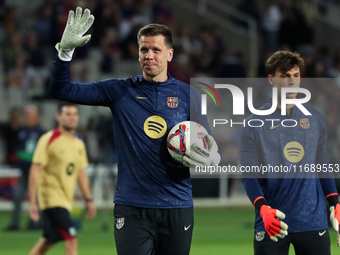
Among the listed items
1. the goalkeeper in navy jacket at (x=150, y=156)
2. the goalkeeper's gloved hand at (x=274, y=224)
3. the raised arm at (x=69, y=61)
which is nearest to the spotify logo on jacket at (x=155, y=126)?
the goalkeeper in navy jacket at (x=150, y=156)

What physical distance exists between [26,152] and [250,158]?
730 cm

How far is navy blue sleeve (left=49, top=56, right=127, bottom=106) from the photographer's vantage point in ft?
13.4

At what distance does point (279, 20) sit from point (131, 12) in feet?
15.3

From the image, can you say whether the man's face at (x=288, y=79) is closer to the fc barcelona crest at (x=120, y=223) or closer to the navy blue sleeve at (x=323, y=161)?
the navy blue sleeve at (x=323, y=161)

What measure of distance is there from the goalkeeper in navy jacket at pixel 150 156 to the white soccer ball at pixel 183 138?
2.4 inches

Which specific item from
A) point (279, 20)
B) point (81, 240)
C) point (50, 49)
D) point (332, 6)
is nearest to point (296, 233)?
point (81, 240)

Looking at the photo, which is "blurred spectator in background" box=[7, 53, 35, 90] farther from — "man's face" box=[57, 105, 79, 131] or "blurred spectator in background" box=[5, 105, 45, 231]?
"man's face" box=[57, 105, 79, 131]

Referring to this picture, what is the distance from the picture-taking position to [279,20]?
1827 cm

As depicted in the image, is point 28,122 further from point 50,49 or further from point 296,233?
point 296,233

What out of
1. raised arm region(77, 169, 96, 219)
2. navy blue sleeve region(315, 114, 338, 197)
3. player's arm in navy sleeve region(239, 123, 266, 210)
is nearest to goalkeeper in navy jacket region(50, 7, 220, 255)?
player's arm in navy sleeve region(239, 123, 266, 210)

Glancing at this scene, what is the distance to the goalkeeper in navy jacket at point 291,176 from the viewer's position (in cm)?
460

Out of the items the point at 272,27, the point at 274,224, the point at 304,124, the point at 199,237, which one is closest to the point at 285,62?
the point at 304,124

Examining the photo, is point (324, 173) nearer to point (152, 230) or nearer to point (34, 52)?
point (152, 230)

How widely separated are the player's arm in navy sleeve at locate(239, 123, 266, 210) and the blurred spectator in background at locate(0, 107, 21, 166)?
9681mm
